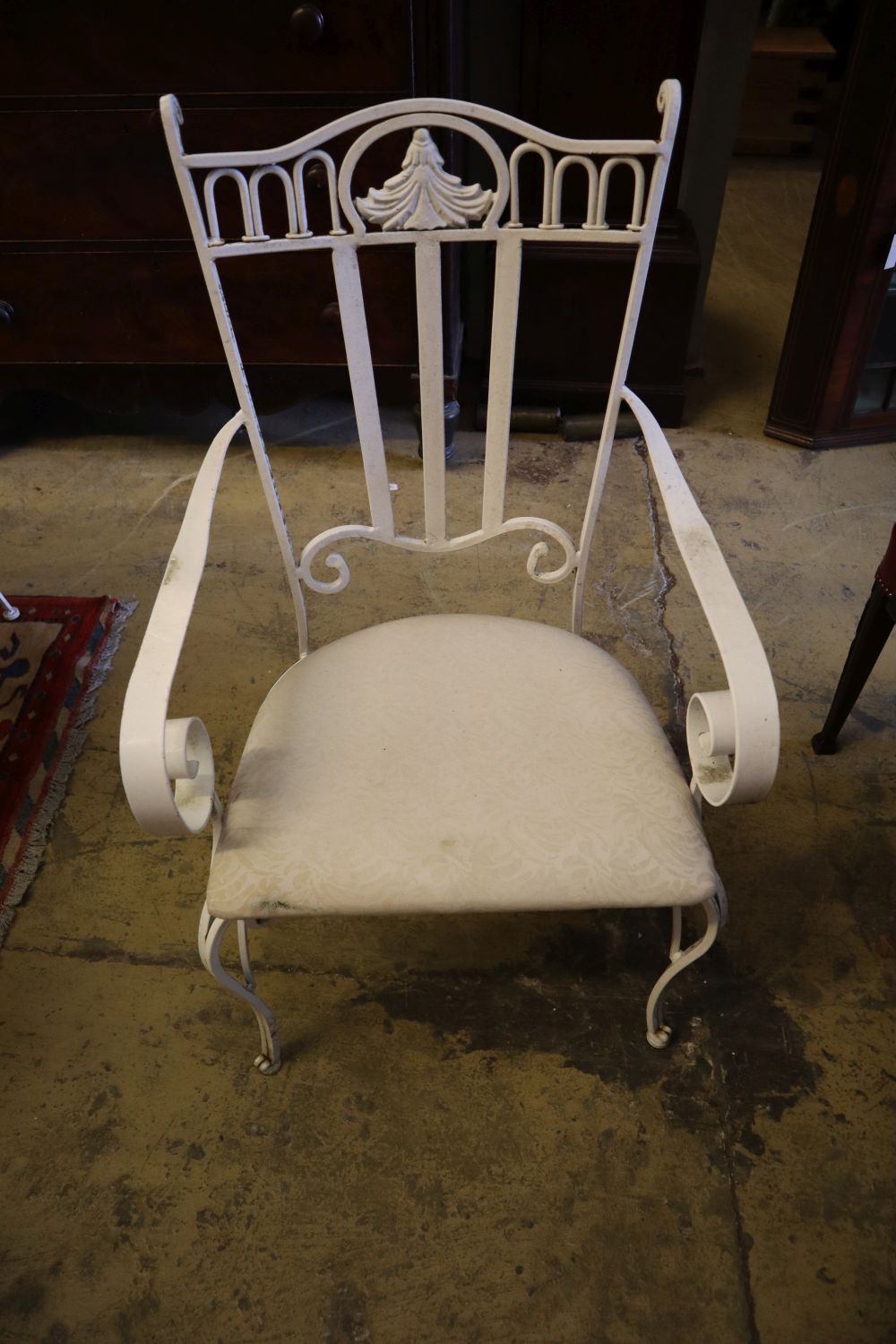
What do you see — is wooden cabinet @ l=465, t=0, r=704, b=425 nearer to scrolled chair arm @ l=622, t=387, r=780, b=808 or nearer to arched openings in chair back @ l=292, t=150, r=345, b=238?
arched openings in chair back @ l=292, t=150, r=345, b=238

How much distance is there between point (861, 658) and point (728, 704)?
0.77 m

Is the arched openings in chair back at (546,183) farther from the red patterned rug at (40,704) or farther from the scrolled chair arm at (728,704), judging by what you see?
the red patterned rug at (40,704)

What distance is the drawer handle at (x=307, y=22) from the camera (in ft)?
5.63

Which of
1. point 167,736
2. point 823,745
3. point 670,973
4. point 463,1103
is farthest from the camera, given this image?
point 823,745

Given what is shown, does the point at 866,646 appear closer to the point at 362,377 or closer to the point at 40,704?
the point at 362,377

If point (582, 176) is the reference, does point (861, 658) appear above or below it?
below

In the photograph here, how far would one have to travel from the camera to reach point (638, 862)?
0.92m

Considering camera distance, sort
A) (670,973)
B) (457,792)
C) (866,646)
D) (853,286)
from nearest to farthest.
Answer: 1. (457,792)
2. (670,973)
3. (866,646)
4. (853,286)

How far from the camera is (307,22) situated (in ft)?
5.65

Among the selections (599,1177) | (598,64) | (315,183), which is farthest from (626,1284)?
(598,64)

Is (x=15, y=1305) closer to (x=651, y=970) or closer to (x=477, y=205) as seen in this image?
(x=651, y=970)

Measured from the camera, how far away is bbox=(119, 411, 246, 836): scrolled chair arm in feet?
2.70

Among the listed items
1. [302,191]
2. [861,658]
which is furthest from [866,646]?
[302,191]

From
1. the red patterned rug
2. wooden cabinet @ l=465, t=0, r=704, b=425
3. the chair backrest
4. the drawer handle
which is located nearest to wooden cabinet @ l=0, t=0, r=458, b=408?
the drawer handle
